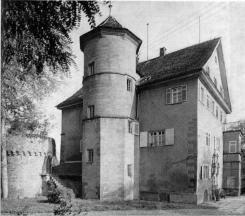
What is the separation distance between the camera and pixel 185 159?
18891 millimetres

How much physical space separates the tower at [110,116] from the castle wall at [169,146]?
766 millimetres

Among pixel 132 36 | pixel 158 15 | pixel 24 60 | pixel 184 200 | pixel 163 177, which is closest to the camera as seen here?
pixel 24 60

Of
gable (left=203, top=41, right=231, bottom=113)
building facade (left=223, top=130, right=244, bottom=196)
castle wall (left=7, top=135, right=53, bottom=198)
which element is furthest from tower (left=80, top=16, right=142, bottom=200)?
building facade (left=223, top=130, right=244, bottom=196)

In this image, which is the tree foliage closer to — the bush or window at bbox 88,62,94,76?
the bush

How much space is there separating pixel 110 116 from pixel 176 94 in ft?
15.5

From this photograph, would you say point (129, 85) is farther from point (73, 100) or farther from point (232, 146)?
point (232, 146)

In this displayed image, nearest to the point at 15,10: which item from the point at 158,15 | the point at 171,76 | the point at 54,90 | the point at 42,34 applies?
the point at 42,34

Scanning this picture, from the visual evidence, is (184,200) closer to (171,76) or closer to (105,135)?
(105,135)

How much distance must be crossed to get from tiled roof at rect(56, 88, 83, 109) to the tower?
4189 millimetres

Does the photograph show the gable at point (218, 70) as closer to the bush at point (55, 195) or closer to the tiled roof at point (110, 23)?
the tiled roof at point (110, 23)

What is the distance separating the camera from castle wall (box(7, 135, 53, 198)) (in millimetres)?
21891

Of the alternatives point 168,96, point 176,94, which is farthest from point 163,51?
point 176,94

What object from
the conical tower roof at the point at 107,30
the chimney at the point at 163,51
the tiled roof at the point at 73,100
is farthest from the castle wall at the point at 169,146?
the tiled roof at the point at 73,100

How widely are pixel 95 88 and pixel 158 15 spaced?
984cm
